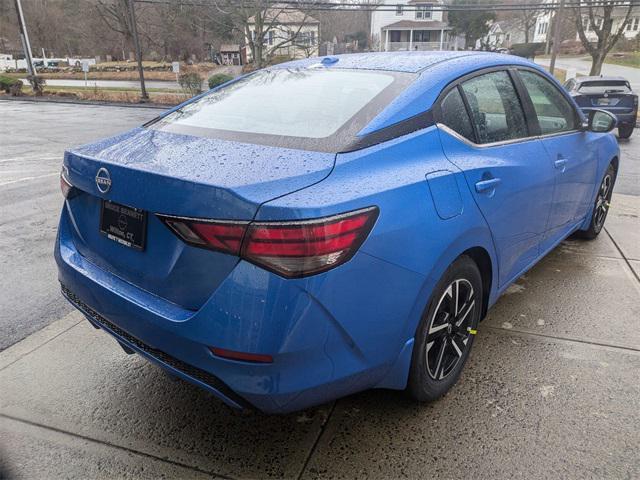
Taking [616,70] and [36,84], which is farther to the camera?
[616,70]

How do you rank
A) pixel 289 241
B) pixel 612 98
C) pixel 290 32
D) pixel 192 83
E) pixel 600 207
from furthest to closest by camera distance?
1. pixel 290 32
2. pixel 192 83
3. pixel 612 98
4. pixel 600 207
5. pixel 289 241

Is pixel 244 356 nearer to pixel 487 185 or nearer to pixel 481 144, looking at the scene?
pixel 487 185

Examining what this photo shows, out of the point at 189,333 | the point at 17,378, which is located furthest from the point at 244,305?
the point at 17,378

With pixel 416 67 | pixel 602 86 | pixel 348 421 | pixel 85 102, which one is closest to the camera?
pixel 348 421

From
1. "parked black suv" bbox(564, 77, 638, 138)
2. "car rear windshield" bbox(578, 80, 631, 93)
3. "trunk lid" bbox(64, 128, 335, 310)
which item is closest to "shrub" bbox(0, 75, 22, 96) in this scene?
"parked black suv" bbox(564, 77, 638, 138)

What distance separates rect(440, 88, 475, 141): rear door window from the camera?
2462 millimetres

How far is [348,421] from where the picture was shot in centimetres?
242

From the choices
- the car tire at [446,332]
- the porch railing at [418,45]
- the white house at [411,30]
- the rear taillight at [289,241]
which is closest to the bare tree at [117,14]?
the white house at [411,30]

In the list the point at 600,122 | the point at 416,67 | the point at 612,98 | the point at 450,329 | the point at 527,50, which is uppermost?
the point at 416,67

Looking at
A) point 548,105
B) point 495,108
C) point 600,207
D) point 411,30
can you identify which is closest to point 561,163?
point 548,105

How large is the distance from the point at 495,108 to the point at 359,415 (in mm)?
1862

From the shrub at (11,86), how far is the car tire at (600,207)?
1214 inches

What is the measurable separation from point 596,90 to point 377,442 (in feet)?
44.7

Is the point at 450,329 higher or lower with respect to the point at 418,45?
higher
